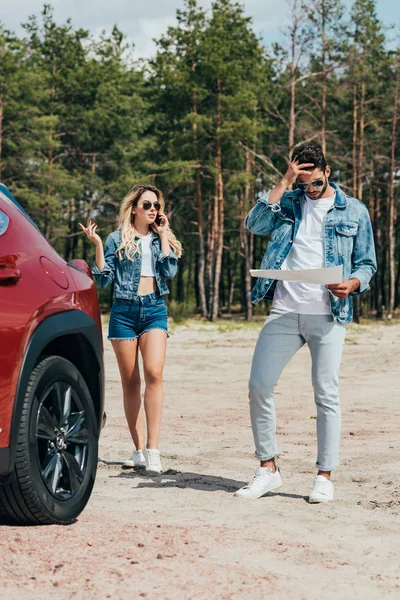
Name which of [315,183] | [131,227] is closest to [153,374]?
[131,227]

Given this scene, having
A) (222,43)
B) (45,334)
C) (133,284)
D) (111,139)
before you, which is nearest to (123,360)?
(133,284)

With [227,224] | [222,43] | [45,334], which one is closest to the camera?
[45,334]

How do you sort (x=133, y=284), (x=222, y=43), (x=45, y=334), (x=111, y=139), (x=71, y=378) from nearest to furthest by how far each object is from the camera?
(x=45, y=334), (x=71, y=378), (x=133, y=284), (x=222, y=43), (x=111, y=139)

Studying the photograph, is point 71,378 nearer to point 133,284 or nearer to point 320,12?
point 133,284

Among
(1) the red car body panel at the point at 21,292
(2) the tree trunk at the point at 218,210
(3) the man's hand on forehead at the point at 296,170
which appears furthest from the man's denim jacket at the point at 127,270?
(2) the tree trunk at the point at 218,210

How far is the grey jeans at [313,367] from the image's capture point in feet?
20.4

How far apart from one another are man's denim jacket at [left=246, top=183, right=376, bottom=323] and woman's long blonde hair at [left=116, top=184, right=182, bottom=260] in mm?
1156

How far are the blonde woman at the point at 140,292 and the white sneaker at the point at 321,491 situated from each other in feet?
4.63

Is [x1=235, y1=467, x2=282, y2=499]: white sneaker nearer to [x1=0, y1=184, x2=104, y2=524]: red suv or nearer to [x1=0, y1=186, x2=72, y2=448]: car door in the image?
[x1=0, y1=184, x2=104, y2=524]: red suv

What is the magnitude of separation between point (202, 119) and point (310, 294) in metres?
37.1

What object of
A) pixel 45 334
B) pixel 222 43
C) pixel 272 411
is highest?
pixel 222 43

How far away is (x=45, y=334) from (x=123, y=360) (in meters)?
2.55

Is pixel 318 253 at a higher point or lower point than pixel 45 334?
higher

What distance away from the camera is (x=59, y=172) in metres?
47.4
